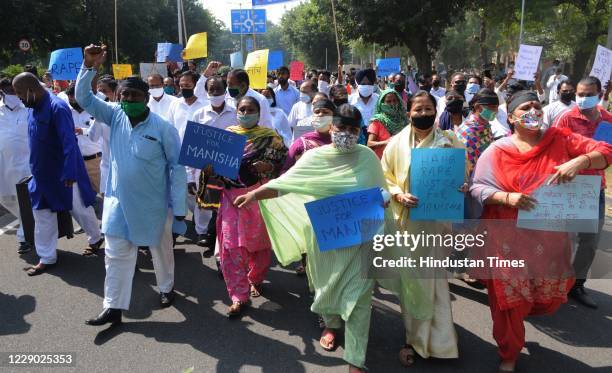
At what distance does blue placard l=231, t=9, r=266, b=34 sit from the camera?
1242 centimetres

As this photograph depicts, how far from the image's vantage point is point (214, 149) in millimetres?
3822

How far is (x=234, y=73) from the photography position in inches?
226

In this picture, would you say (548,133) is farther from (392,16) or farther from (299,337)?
(392,16)

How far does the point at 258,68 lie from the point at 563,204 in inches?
211

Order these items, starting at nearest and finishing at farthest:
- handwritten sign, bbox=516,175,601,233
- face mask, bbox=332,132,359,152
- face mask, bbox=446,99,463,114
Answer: handwritten sign, bbox=516,175,601,233 < face mask, bbox=332,132,359,152 < face mask, bbox=446,99,463,114

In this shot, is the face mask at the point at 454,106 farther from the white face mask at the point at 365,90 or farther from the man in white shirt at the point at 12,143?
the man in white shirt at the point at 12,143

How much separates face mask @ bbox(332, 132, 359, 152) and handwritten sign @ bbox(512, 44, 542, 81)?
6347mm

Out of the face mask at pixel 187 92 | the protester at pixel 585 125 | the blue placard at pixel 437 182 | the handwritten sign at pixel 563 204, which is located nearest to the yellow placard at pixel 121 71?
the face mask at pixel 187 92

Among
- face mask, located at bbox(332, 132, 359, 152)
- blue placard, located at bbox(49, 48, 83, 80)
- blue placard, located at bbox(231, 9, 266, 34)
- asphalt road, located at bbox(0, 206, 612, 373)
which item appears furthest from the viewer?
blue placard, located at bbox(231, 9, 266, 34)

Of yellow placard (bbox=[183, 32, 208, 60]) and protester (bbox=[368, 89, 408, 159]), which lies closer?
protester (bbox=[368, 89, 408, 159])

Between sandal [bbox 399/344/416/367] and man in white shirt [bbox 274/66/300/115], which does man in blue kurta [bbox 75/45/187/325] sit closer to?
sandal [bbox 399/344/416/367]

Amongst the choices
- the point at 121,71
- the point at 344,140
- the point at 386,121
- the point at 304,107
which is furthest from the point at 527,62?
the point at 121,71

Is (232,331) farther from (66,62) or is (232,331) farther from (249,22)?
(249,22)

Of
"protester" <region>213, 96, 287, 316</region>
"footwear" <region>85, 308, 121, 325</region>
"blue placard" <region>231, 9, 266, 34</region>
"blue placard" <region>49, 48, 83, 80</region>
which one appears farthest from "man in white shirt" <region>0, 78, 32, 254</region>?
"blue placard" <region>231, 9, 266, 34</region>
